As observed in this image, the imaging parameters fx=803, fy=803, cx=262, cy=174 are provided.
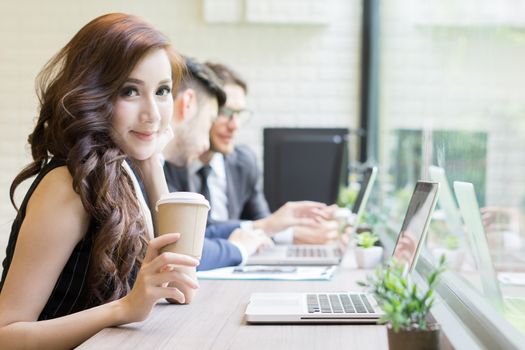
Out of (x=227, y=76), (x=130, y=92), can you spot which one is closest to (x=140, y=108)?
(x=130, y=92)

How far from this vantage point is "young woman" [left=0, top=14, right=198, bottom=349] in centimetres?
146

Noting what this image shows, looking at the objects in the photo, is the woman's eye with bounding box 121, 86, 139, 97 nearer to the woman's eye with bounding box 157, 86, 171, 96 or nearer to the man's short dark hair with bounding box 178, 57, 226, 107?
the woman's eye with bounding box 157, 86, 171, 96

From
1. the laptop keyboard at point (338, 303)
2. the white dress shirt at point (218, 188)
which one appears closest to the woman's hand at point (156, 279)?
the laptop keyboard at point (338, 303)

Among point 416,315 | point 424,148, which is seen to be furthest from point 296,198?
point 416,315

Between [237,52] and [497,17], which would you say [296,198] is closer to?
[237,52]

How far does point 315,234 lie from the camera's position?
3.08m

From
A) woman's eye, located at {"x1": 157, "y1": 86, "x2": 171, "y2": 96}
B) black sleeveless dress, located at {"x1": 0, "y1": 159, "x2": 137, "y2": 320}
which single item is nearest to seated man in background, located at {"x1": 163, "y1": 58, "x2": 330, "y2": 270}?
→ woman's eye, located at {"x1": 157, "y1": 86, "x2": 171, "y2": 96}

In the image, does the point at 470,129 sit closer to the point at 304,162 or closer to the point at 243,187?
the point at 304,162

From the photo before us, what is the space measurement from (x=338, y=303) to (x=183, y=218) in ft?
1.43

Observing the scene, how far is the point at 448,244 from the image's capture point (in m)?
2.13

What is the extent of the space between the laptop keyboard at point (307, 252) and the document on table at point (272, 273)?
0.84 ft

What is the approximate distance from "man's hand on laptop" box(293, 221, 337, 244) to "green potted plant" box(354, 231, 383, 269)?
0.64 meters

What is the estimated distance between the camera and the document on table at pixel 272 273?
6.87ft

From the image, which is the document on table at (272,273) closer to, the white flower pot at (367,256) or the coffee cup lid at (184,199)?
the white flower pot at (367,256)
